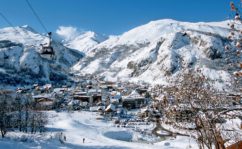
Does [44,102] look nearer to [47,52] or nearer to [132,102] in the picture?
[132,102]

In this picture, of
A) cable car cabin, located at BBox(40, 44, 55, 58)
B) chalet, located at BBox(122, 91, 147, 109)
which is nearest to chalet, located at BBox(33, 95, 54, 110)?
chalet, located at BBox(122, 91, 147, 109)

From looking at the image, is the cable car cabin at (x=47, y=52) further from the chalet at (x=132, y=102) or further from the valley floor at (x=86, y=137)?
the chalet at (x=132, y=102)

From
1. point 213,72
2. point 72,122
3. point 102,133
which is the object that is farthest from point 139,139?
point 213,72

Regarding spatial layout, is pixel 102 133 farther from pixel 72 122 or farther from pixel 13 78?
pixel 13 78

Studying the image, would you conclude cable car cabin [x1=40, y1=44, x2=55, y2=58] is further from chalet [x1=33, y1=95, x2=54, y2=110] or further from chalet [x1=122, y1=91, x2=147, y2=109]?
chalet [x1=122, y1=91, x2=147, y2=109]

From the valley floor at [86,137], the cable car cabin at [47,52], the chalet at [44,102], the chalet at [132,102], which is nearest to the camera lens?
the cable car cabin at [47,52]

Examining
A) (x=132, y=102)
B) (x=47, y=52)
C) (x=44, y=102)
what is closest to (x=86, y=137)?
(x=47, y=52)

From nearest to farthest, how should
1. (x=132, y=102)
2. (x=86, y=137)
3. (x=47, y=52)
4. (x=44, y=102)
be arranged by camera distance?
(x=47, y=52) < (x=86, y=137) < (x=44, y=102) < (x=132, y=102)

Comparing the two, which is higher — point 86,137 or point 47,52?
point 47,52

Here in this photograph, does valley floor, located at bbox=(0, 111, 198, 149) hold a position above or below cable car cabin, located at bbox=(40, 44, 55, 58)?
below

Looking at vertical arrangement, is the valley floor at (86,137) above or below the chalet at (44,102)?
below

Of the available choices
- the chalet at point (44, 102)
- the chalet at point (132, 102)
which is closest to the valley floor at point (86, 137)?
the chalet at point (44, 102)

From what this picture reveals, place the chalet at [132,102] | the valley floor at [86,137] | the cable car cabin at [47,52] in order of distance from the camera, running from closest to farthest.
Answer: the cable car cabin at [47,52]
the valley floor at [86,137]
the chalet at [132,102]
